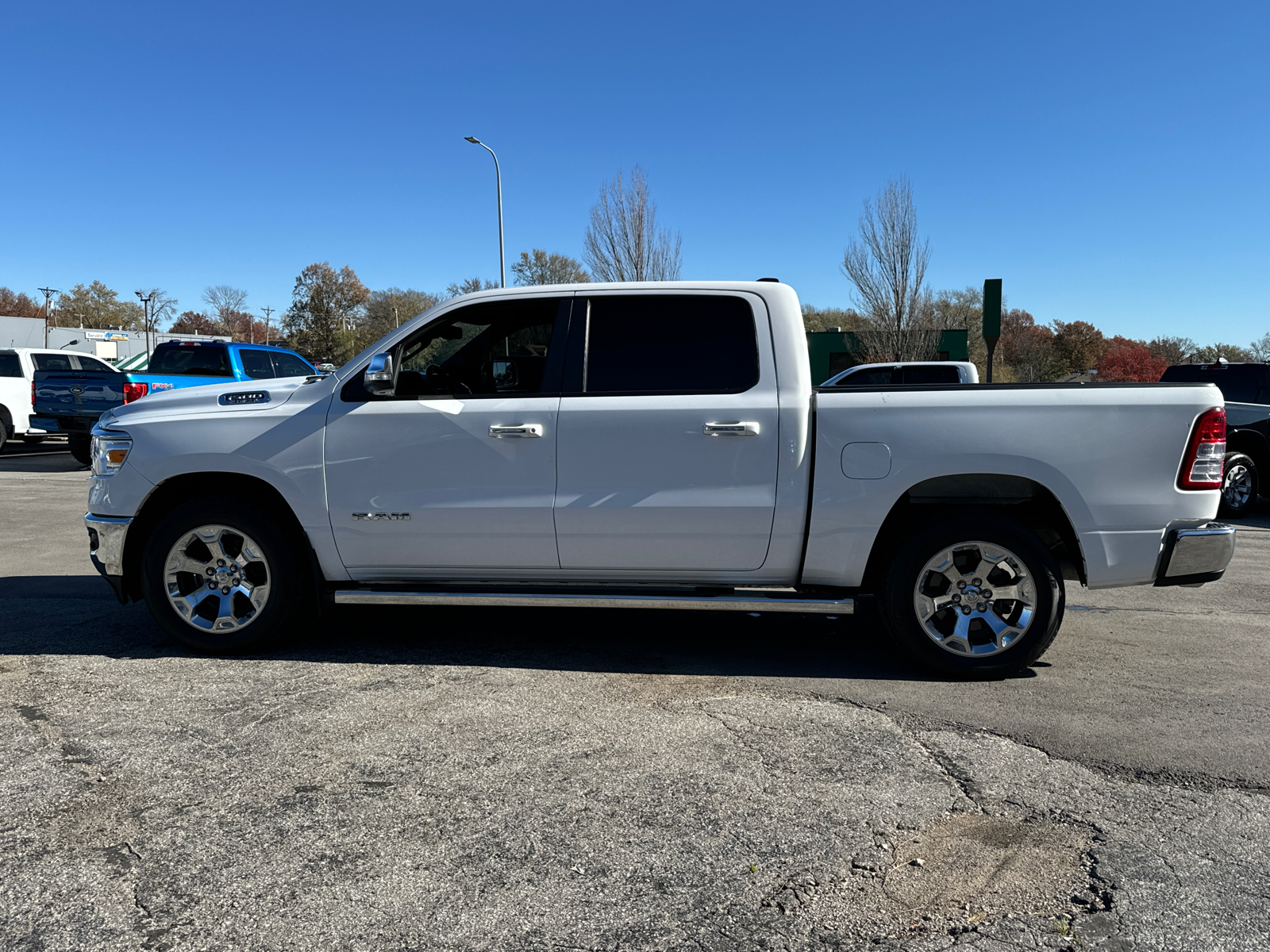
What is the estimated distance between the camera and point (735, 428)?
187 inches

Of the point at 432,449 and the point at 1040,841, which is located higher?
the point at 432,449

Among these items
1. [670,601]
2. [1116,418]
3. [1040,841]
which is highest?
[1116,418]

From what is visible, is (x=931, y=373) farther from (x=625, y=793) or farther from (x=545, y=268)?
(x=545, y=268)

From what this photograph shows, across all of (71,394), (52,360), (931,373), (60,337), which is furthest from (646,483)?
(60,337)

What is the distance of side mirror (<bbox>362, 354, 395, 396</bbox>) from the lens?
5031 mm

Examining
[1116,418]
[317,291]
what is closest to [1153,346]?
[317,291]

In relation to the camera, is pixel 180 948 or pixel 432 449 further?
pixel 432 449

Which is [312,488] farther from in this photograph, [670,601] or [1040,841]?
[1040,841]

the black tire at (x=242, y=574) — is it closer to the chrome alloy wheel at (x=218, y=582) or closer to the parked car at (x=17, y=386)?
the chrome alloy wheel at (x=218, y=582)

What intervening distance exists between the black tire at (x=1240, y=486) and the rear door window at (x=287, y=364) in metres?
13.7

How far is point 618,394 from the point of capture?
16.2 feet

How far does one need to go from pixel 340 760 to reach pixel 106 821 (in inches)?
32.1

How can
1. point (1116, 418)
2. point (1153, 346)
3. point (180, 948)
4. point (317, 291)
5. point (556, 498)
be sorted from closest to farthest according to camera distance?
1. point (180, 948)
2. point (1116, 418)
3. point (556, 498)
4. point (1153, 346)
5. point (317, 291)

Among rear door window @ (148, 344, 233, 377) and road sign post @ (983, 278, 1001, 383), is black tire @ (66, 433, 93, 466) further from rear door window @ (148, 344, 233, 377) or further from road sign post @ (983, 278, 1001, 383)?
road sign post @ (983, 278, 1001, 383)
